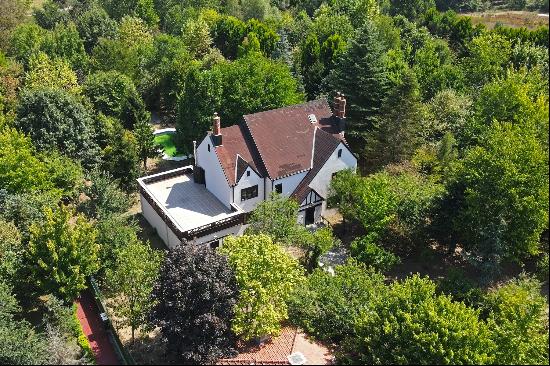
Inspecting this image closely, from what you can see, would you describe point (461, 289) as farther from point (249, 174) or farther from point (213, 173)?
point (213, 173)

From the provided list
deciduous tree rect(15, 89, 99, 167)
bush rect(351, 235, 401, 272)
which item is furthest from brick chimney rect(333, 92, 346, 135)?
deciduous tree rect(15, 89, 99, 167)

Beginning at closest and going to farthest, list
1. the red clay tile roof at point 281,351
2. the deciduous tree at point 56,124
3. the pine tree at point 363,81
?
the red clay tile roof at point 281,351, the deciduous tree at point 56,124, the pine tree at point 363,81

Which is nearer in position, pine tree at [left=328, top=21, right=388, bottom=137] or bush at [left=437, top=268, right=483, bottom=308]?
bush at [left=437, top=268, right=483, bottom=308]

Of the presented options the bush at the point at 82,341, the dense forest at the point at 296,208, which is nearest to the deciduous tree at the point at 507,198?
the dense forest at the point at 296,208

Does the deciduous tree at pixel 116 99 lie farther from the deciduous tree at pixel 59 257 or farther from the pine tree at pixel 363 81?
the deciduous tree at pixel 59 257

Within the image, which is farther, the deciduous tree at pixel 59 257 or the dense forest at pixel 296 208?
the deciduous tree at pixel 59 257

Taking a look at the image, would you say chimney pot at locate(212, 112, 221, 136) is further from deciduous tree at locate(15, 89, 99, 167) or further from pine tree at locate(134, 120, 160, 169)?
deciduous tree at locate(15, 89, 99, 167)

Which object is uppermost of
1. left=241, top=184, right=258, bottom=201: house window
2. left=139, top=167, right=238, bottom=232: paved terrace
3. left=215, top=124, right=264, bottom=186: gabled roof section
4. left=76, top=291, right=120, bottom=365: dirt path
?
left=215, top=124, right=264, bottom=186: gabled roof section
